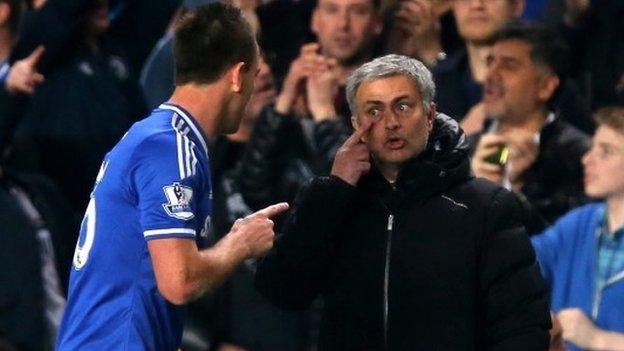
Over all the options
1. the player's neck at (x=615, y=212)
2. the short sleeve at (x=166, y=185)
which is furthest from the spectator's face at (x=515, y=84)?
the short sleeve at (x=166, y=185)

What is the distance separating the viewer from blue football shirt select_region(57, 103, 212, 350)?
482cm

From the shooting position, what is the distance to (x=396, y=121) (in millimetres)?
5438

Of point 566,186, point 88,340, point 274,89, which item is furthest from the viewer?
point 274,89

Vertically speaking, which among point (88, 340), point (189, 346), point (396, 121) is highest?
point (396, 121)

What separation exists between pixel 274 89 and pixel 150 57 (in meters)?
1.04

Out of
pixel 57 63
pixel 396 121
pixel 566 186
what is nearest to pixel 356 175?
pixel 396 121

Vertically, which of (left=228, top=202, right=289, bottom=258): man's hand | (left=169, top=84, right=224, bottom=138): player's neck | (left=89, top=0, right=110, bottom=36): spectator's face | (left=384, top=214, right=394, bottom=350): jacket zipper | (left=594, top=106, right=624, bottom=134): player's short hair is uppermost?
(left=169, top=84, right=224, bottom=138): player's neck

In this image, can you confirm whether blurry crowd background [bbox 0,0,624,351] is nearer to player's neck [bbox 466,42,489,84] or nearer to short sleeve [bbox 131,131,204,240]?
player's neck [bbox 466,42,489,84]

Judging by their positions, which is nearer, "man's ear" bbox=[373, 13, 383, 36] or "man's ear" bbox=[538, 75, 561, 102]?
"man's ear" bbox=[538, 75, 561, 102]

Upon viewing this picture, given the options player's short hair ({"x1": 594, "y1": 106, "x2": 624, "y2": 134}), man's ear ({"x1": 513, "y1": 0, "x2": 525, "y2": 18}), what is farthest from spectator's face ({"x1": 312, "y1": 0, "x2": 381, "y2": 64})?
player's short hair ({"x1": 594, "y1": 106, "x2": 624, "y2": 134})

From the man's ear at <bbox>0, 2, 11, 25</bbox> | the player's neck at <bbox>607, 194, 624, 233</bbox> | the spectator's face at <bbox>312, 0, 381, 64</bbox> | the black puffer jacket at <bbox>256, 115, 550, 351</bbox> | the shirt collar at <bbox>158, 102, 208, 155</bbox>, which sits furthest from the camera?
the spectator's face at <bbox>312, 0, 381, 64</bbox>

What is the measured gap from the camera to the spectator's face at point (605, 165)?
23.1 ft

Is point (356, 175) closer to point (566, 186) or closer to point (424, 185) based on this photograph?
point (424, 185)

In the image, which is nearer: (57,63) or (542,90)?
(542,90)
